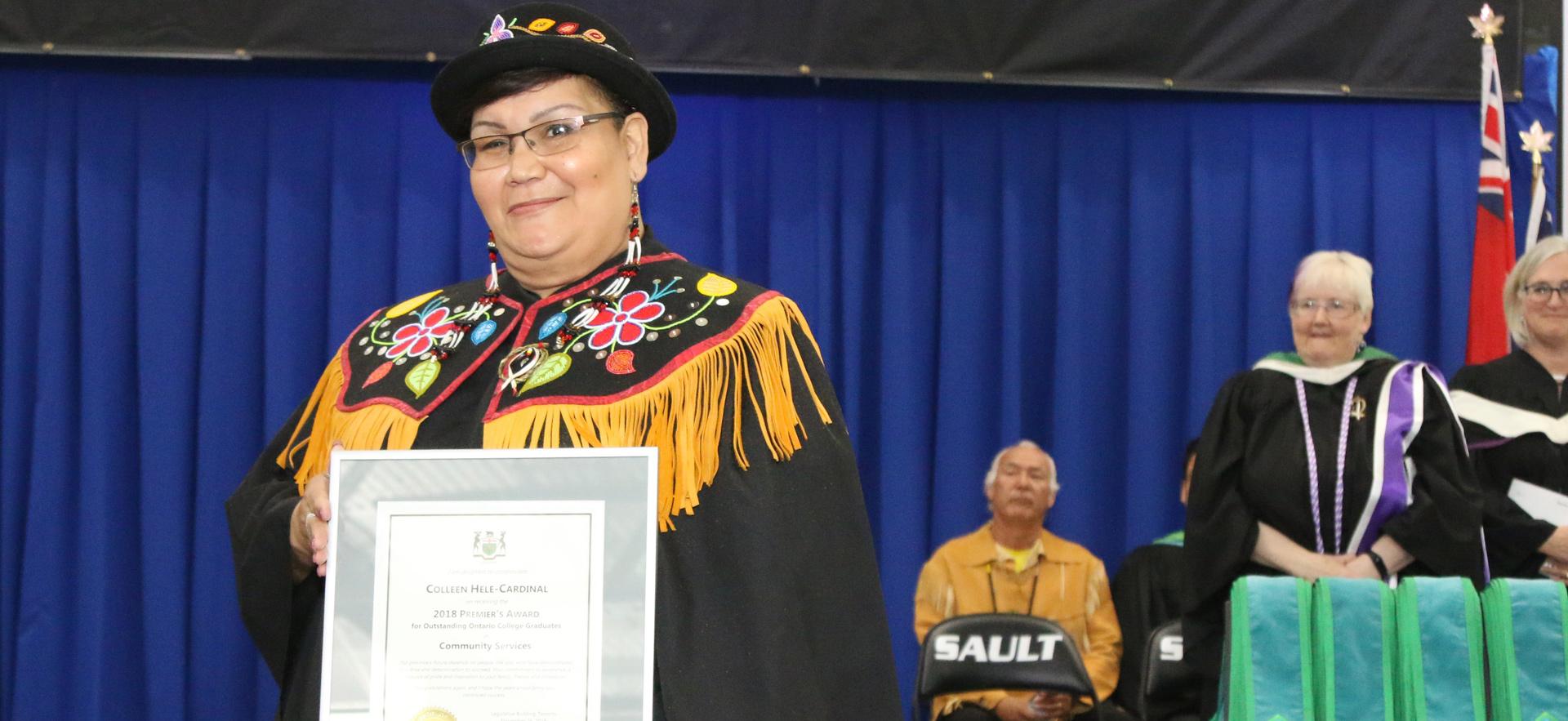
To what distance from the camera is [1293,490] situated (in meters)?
3.76

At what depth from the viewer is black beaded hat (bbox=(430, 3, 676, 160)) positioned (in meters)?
1.99

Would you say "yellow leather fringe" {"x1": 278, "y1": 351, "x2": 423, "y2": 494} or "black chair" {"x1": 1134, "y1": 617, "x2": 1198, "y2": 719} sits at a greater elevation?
"yellow leather fringe" {"x1": 278, "y1": 351, "x2": 423, "y2": 494}

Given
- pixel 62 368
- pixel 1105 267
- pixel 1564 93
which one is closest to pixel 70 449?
pixel 62 368

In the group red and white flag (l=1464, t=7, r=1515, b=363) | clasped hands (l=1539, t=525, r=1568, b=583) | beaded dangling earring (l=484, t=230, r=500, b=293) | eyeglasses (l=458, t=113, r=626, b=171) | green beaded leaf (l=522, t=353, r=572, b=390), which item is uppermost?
red and white flag (l=1464, t=7, r=1515, b=363)

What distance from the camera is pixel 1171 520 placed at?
5.52m

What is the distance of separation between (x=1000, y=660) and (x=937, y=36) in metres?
2.17

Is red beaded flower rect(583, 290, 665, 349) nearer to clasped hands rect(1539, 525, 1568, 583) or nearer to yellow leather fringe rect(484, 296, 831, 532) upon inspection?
yellow leather fringe rect(484, 296, 831, 532)

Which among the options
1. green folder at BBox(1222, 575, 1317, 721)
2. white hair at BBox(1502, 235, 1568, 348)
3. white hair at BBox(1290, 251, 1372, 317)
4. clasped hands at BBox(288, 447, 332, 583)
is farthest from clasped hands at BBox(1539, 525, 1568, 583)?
clasped hands at BBox(288, 447, 332, 583)

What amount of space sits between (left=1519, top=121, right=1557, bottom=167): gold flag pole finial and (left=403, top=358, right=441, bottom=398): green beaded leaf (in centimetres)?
443

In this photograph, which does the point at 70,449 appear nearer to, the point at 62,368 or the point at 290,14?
the point at 62,368

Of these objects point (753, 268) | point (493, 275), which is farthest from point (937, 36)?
point (493, 275)

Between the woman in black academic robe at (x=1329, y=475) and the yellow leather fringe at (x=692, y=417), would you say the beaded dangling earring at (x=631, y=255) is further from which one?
the woman in black academic robe at (x=1329, y=475)

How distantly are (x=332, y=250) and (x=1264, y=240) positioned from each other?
11.3 feet

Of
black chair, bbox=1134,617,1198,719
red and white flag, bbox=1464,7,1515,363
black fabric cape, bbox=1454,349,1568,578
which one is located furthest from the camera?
red and white flag, bbox=1464,7,1515,363
